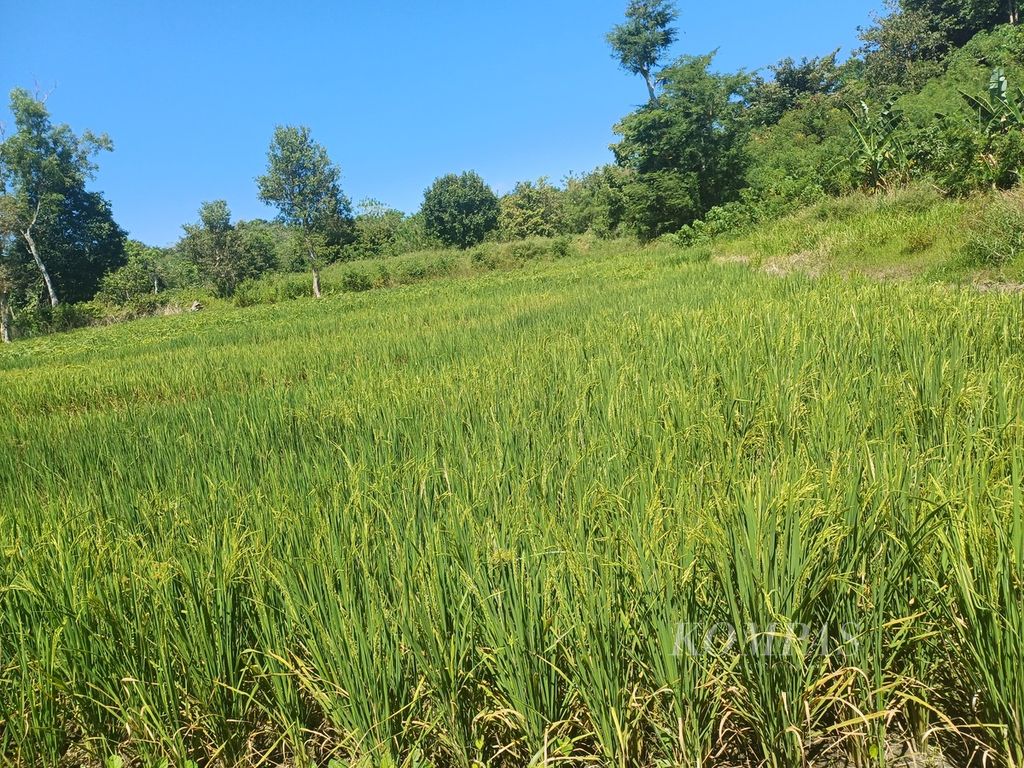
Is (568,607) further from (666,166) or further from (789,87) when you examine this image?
(789,87)

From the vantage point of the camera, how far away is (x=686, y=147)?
24.3 meters

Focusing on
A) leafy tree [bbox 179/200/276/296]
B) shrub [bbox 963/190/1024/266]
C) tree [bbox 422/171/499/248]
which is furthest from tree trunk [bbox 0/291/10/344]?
shrub [bbox 963/190/1024/266]

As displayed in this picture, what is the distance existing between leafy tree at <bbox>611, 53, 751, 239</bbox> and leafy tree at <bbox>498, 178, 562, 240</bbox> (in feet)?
50.2

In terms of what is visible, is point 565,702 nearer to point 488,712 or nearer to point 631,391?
point 488,712

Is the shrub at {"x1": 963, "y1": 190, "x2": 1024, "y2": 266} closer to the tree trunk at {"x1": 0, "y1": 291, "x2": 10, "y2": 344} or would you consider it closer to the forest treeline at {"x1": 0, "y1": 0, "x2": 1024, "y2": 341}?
the forest treeline at {"x1": 0, "y1": 0, "x2": 1024, "y2": 341}

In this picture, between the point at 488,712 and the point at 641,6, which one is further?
the point at 641,6

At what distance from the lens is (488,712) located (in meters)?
1.15

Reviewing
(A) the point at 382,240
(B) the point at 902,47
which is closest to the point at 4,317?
(A) the point at 382,240

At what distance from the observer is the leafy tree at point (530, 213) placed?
42.7 metres

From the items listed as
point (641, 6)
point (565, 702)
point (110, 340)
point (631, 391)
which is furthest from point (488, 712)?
point (641, 6)

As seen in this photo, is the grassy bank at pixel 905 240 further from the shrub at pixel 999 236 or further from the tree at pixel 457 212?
the tree at pixel 457 212

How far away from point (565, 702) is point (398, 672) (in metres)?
0.34

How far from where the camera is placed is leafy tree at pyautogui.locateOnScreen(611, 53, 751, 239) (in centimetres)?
2394

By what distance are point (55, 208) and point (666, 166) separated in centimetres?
2908
